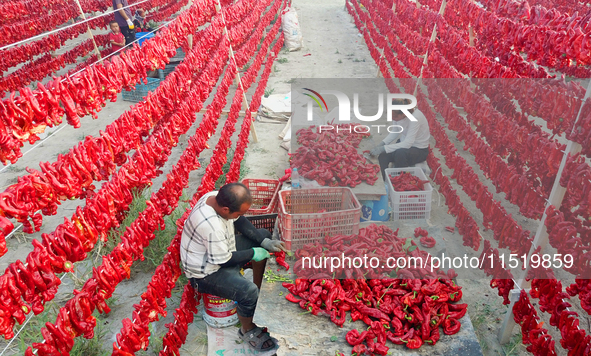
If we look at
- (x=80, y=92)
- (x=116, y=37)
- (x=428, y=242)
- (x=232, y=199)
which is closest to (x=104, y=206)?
(x=80, y=92)

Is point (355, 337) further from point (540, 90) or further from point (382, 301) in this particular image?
point (540, 90)

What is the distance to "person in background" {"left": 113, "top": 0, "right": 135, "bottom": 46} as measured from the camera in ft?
29.3

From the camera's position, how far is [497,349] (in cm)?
384

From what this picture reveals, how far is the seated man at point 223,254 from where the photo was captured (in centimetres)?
341

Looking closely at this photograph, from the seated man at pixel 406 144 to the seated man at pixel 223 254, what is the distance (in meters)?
2.90

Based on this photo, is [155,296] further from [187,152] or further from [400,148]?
[400,148]

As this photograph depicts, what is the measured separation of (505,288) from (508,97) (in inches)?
103

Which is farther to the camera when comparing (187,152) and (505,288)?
(187,152)

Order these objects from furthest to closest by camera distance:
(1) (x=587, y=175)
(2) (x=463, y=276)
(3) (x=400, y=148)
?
(3) (x=400, y=148), (2) (x=463, y=276), (1) (x=587, y=175)

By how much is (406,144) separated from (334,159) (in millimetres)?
1164

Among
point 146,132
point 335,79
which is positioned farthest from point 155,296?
point 335,79

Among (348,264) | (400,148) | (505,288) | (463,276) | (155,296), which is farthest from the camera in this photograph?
(400,148)

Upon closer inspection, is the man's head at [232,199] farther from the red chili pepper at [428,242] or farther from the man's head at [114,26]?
the man's head at [114,26]

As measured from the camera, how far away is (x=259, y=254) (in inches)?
153
